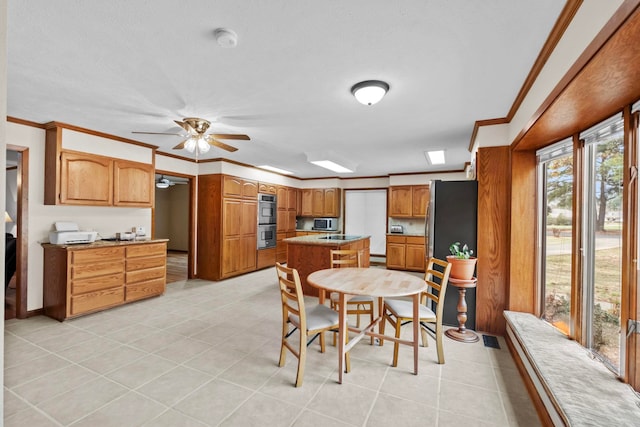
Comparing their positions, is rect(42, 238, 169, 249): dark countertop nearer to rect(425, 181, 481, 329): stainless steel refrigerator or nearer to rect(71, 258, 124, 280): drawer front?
rect(71, 258, 124, 280): drawer front

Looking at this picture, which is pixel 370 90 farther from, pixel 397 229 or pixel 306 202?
pixel 306 202

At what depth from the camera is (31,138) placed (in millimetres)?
3566

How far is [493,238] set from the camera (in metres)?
3.21

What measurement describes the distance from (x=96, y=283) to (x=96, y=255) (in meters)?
0.35

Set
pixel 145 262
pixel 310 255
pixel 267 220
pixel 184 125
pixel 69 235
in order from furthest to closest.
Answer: pixel 267 220
pixel 310 255
pixel 145 262
pixel 69 235
pixel 184 125

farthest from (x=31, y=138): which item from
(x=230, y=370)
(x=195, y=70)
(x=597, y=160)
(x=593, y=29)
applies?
→ (x=597, y=160)

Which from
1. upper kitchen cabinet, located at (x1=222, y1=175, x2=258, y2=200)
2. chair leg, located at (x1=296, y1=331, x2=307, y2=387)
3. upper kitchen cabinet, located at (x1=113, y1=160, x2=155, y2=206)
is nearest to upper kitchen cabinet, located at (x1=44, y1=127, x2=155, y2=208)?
upper kitchen cabinet, located at (x1=113, y1=160, x2=155, y2=206)

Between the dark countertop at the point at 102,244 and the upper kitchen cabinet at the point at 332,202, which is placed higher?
the upper kitchen cabinet at the point at 332,202

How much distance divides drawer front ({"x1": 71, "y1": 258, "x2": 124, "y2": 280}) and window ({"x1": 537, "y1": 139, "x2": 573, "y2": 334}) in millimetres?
4981

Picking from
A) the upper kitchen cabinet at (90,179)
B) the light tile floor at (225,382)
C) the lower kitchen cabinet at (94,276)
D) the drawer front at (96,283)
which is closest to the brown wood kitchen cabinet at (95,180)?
the upper kitchen cabinet at (90,179)

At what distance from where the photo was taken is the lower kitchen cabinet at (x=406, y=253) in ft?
21.5

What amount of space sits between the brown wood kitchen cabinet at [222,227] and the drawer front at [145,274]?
117cm

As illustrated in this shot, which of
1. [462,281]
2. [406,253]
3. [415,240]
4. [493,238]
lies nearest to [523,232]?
[493,238]

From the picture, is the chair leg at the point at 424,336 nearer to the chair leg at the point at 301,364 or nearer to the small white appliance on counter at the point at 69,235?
the chair leg at the point at 301,364
